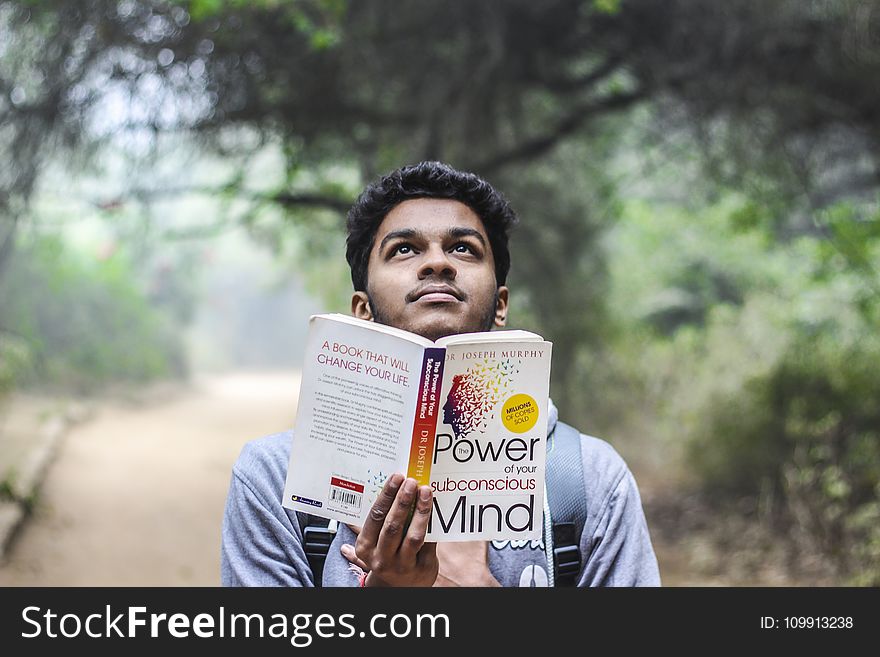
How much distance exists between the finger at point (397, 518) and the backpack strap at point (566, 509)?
33 cm

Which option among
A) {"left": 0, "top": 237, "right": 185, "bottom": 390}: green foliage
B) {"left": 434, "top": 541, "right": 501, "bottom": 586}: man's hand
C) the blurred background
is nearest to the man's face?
{"left": 434, "top": 541, "right": 501, "bottom": 586}: man's hand

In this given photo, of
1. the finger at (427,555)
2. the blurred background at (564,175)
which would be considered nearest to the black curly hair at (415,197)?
the finger at (427,555)

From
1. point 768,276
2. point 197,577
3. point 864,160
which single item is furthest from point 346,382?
point 768,276

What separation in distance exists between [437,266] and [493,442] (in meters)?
0.33

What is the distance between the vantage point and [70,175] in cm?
560

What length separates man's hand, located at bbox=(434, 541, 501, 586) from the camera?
149cm

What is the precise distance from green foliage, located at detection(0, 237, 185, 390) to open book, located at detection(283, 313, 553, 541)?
616 inches

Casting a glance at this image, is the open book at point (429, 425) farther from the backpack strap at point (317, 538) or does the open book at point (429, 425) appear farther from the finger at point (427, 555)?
the backpack strap at point (317, 538)

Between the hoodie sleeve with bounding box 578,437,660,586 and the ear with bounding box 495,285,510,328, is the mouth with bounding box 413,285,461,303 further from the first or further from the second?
the hoodie sleeve with bounding box 578,437,660,586

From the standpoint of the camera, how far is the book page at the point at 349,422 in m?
1.30

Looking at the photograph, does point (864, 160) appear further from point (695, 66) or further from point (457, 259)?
point (457, 259)

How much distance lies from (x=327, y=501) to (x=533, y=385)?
0.39 metres

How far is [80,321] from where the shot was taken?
59.9 ft

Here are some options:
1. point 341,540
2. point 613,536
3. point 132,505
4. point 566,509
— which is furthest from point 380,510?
point 132,505
